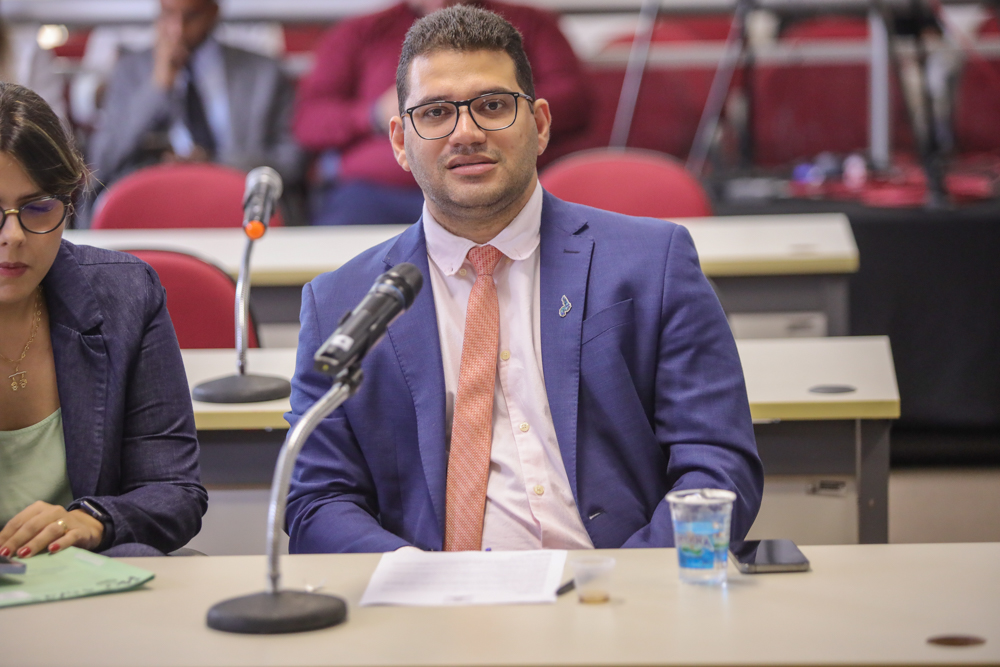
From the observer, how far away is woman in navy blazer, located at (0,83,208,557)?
1.49 metres

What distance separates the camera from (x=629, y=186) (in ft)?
10.8

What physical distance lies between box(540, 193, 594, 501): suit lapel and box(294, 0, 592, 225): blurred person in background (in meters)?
2.44

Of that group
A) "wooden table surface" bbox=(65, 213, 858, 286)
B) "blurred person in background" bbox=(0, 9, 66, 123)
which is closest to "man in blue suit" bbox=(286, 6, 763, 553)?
"wooden table surface" bbox=(65, 213, 858, 286)

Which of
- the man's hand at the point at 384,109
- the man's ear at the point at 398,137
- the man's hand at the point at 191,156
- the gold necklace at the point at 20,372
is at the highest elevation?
the man's hand at the point at 384,109

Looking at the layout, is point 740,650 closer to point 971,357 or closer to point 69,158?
point 69,158

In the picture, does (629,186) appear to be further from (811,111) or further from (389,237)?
(811,111)

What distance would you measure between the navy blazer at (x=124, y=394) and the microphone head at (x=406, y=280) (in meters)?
0.59

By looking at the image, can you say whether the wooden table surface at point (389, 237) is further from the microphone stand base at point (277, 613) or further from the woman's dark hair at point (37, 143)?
the microphone stand base at point (277, 613)

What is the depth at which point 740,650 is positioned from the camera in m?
0.98

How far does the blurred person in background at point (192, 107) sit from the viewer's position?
4398 mm

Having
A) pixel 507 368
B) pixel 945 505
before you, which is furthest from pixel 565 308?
pixel 945 505

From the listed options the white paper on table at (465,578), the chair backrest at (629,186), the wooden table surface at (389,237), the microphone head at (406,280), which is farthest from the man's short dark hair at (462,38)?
the chair backrest at (629,186)

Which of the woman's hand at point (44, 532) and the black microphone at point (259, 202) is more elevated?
the black microphone at point (259, 202)

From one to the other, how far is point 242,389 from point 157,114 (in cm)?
266
